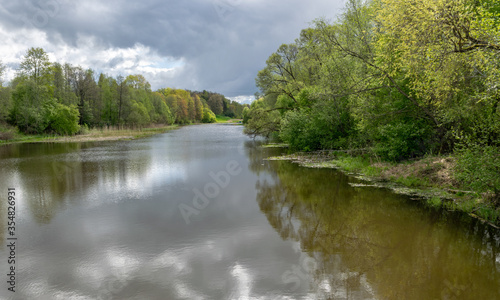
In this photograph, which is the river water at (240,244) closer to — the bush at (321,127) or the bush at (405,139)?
the bush at (405,139)

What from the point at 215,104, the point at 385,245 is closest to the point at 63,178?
the point at 385,245

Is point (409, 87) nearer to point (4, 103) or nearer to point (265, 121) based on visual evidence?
point (265, 121)

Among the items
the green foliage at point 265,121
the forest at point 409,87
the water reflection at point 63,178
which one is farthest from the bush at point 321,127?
the water reflection at point 63,178

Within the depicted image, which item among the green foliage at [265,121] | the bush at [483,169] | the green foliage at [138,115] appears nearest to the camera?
the bush at [483,169]

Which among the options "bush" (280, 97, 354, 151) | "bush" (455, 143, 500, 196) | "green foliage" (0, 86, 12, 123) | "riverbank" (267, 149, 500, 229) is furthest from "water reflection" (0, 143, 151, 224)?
"green foliage" (0, 86, 12, 123)

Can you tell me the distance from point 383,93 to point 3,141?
44.0 m

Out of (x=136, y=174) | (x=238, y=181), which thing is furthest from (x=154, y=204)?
(x=136, y=174)

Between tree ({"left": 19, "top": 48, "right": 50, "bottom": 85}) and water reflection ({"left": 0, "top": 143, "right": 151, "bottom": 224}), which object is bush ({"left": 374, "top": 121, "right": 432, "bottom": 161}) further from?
tree ({"left": 19, "top": 48, "right": 50, "bottom": 85})

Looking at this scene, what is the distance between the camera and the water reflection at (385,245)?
19.9ft

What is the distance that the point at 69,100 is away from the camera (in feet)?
166

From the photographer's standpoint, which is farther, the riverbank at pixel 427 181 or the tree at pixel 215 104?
the tree at pixel 215 104

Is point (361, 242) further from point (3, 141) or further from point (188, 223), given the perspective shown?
point (3, 141)

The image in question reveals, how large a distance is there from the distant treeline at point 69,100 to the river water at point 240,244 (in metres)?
36.2

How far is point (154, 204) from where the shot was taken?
39.2ft
